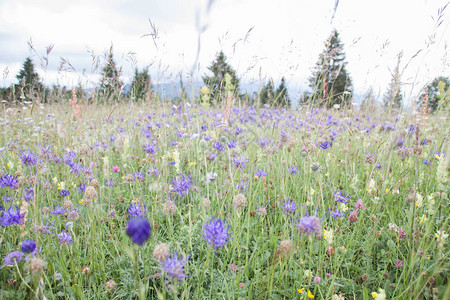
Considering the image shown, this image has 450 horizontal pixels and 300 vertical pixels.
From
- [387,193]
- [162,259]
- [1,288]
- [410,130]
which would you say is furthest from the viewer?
[410,130]

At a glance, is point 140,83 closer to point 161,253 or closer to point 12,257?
point 12,257

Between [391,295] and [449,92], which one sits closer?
[391,295]

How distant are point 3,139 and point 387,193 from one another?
4.82 m

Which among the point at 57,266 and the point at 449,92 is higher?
the point at 449,92

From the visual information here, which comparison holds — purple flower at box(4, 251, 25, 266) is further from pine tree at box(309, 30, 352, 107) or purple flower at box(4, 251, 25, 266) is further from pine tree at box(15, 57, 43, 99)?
pine tree at box(309, 30, 352, 107)

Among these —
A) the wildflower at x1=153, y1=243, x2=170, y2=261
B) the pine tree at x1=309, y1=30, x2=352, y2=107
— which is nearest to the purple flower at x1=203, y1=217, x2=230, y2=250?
the wildflower at x1=153, y1=243, x2=170, y2=261

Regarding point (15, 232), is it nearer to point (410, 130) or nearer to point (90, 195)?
point (90, 195)

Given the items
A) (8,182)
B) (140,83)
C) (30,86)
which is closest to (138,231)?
(8,182)

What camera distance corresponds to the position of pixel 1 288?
1273 millimetres

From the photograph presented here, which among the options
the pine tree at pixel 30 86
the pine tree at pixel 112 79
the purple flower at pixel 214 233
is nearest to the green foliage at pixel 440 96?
the purple flower at pixel 214 233

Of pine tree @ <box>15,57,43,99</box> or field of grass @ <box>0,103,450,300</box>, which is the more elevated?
pine tree @ <box>15,57,43,99</box>

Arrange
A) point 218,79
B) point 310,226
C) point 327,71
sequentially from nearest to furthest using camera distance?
point 310,226 < point 327,71 < point 218,79

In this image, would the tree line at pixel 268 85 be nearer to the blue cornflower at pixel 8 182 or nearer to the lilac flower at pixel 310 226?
the blue cornflower at pixel 8 182

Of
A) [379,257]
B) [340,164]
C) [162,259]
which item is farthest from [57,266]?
[340,164]
